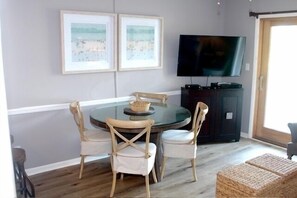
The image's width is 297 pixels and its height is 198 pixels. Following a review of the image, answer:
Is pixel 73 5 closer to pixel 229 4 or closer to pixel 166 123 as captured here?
pixel 166 123

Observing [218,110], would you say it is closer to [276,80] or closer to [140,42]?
[276,80]

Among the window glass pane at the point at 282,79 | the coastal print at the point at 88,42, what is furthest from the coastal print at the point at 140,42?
the window glass pane at the point at 282,79

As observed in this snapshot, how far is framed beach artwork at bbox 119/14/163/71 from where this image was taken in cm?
411

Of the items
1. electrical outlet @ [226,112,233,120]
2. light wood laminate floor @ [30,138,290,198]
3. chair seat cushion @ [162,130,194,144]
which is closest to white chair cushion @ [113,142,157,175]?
light wood laminate floor @ [30,138,290,198]

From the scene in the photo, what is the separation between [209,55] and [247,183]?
9.76ft

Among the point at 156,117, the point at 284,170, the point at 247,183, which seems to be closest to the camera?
the point at 247,183

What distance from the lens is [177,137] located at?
347 cm

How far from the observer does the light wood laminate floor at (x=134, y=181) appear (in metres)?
3.18

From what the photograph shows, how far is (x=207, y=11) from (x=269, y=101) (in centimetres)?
179

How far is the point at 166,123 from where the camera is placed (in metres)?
3.10

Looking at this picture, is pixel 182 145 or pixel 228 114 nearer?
pixel 182 145

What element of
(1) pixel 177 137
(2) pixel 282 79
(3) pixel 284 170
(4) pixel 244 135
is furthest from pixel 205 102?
(3) pixel 284 170

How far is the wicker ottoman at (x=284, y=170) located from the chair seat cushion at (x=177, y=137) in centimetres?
116

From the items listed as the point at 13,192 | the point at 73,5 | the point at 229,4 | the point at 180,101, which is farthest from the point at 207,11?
the point at 13,192
